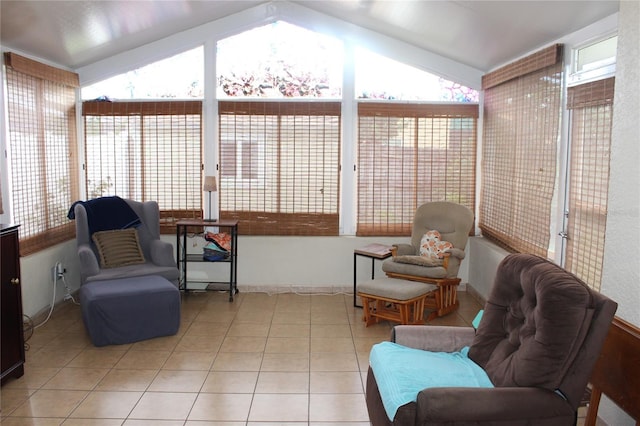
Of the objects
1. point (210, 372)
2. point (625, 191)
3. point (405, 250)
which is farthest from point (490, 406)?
point (405, 250)

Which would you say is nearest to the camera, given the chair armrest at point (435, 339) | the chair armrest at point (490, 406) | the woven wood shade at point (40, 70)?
the chair armrest at point (490, 406)

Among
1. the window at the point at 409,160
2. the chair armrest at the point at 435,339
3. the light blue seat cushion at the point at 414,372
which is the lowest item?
the light blue seat cushion at the point at 414,372

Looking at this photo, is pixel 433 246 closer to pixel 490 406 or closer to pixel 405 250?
pixel 405 250

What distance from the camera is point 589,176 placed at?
11.7ft

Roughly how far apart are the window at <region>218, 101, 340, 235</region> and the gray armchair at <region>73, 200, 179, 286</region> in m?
0.81

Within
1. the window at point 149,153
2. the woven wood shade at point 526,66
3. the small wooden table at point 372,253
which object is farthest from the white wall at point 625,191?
the window at point 149,153

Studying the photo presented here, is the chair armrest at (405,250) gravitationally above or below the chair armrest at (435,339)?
above

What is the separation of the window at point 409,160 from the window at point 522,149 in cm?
24

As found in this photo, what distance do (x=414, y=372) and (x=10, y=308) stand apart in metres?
2.57

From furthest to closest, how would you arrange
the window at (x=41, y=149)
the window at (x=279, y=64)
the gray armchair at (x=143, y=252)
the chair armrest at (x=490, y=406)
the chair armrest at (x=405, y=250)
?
1. the window at (x=279, y=64)
2. the chair armrest at (x=405, y=250)
3. the gray armchair at (x=143, y=252)
4. the window at (x=41, y=149)
5. the chair armrest at (x=490, y=406)

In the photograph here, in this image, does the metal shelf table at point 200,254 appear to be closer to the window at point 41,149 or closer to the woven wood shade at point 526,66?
the window at point 41,149

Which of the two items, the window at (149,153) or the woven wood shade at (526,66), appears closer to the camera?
the woven wood shade at (526,66)

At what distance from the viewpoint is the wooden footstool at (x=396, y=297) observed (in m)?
4.61

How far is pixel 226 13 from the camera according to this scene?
5574 mm
